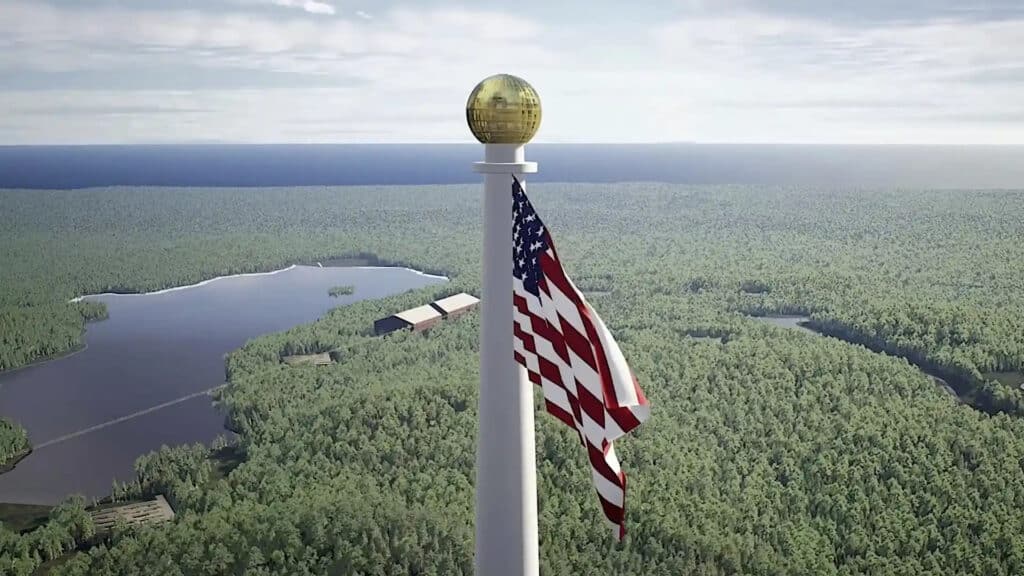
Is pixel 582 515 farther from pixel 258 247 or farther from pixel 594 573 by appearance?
pixel 258 247

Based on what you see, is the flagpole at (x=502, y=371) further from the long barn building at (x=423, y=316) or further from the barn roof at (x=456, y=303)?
the barn roof at (x=456, y=303)


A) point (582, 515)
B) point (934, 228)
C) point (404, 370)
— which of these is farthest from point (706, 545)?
point (934, 228)

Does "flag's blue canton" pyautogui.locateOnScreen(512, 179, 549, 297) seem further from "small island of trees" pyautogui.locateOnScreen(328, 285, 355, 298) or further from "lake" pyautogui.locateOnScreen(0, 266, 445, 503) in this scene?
"small island of trees" pyautogui.locateOnScreen(328, 285, 355, 298)

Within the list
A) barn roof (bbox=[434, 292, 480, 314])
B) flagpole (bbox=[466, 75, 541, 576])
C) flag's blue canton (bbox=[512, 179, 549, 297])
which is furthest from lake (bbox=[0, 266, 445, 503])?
flag's blue canton (bbox=[512, 179, 549, 297])

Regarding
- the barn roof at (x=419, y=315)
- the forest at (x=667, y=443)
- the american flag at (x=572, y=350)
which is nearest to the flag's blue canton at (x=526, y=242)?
the american flag at (x=572, y=350)

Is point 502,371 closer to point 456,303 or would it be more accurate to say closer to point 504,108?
point 504,108

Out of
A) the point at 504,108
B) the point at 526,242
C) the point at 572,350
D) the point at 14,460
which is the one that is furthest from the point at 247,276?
the point at 504,108
